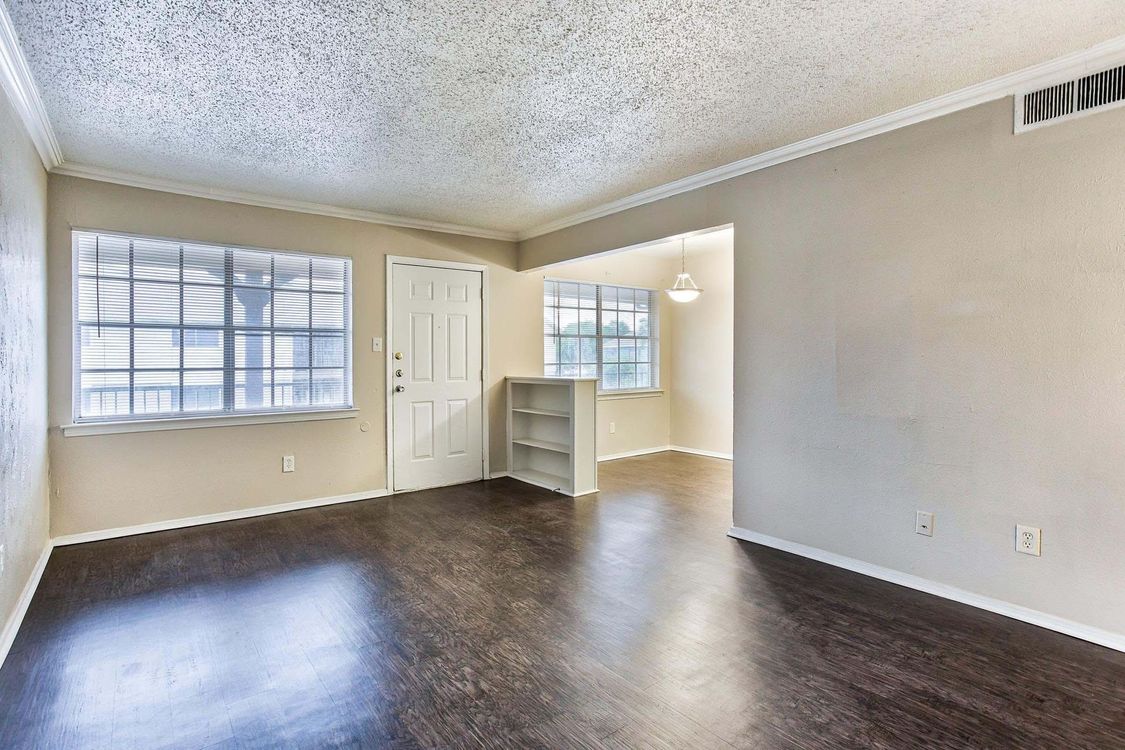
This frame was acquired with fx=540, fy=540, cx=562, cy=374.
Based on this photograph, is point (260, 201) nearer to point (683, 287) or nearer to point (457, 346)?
point (457, 346)

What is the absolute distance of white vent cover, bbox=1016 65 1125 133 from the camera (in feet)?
7.39

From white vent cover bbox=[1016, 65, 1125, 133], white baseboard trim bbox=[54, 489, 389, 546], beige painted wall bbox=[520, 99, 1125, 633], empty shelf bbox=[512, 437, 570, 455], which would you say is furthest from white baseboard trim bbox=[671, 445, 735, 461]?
white vent cover bbox=[1016, 65, 1125, 133]

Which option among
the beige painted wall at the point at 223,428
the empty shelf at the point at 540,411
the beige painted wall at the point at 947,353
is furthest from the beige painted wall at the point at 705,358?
the beige painted wall at the point at 947,353

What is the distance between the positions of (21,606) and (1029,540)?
4721mm

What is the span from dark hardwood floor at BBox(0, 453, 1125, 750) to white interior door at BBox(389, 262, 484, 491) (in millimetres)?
1572

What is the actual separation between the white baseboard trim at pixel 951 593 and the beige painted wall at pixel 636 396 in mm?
3129

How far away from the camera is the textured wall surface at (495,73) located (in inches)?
79.9

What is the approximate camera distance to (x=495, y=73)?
245 centimetres

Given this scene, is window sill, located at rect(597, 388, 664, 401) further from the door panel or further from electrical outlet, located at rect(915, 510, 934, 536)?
electrical outlet, located at rect(915, 510, 934, 536)

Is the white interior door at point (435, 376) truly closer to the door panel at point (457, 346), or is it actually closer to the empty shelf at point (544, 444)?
the door panel at point (457, 346)

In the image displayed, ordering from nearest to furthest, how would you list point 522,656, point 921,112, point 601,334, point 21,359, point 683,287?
point 522,656 → point 21,359 → point 921,112 → point 601,334 → point 683,287

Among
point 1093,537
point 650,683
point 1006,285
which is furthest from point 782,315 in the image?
point 650,683

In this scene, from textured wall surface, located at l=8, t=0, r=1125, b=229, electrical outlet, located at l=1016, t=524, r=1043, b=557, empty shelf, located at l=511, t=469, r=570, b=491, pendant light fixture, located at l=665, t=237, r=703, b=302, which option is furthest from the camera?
pendant light fixture, located at l=665, t=237, r=703, b=302

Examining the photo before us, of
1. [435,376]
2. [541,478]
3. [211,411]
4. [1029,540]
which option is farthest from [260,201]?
[1029,540]
